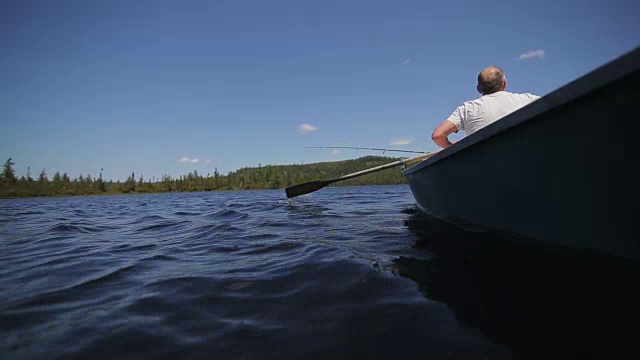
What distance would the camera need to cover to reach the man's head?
13.4ft

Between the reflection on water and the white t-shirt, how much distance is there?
64.9 inches

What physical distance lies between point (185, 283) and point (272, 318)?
1.19 metres

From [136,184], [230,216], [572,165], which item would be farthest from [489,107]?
[136,184]

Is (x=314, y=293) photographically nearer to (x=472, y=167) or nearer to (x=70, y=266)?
(x=472, y=167)

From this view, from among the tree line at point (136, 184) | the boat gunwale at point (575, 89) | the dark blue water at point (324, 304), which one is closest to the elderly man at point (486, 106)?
the boat gunwale at point (575, 89)

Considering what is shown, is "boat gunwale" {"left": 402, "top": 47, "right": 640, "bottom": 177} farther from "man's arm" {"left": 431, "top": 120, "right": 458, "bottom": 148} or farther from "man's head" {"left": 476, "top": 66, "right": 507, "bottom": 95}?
"man's head" {"left": 476, "top": 66, "right": 507, "bottom": 95}

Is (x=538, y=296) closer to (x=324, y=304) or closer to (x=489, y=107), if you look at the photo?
(x=324, y=304)

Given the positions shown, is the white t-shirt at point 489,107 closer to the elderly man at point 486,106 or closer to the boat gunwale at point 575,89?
the elderly man at point 486,106

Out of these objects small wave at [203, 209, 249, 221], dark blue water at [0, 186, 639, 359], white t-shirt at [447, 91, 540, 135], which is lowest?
dark blue water at [0, 186, 639, 359]

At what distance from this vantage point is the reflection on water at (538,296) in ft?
5.02

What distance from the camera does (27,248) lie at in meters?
4.57

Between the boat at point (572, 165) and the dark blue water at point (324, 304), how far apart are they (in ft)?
0.93

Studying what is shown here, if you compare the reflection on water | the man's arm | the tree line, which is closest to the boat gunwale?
the reflection on water

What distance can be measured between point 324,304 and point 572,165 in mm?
1935
